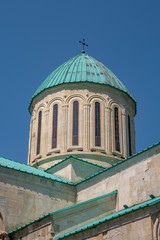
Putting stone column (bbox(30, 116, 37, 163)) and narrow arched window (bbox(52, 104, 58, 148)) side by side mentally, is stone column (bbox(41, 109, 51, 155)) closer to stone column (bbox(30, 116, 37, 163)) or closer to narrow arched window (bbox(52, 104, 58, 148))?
narrow arched window (bbox(52, 104, 58, 148))

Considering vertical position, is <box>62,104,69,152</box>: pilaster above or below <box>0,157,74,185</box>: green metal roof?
above

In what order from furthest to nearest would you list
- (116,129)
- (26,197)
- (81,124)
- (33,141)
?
(33,141) → (116,129) → (81,124) → (26,197)

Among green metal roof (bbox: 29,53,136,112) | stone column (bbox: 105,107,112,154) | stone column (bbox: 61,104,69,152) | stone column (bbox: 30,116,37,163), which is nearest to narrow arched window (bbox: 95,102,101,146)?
stone column (bbox: 105,107,112,154)

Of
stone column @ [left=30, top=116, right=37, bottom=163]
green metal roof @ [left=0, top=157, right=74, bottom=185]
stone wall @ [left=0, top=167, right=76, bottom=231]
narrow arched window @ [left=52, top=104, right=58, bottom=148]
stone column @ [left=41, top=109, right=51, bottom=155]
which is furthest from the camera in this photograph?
stone column @ [left=30, top=116, right=37, bottom=163]

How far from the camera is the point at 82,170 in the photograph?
838 inches

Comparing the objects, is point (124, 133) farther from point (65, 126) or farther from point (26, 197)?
point (26, 197)

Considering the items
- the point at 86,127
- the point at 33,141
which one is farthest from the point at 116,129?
the point at 33,141

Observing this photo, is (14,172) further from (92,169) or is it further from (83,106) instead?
(83,106)

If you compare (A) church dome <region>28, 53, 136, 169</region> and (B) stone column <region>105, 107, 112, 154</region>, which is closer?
(A) church dome <region>28, 53, 136, 169</region>

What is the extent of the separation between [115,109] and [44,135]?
4335mm

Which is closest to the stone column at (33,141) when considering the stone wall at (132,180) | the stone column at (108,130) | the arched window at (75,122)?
the arched window at (75,122)

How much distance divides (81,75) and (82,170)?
6.03 meters

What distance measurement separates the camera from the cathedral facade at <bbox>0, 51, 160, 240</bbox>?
50.8 ft

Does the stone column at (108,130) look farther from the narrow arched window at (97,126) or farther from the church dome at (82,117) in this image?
the narrow arched window at (97,126)
